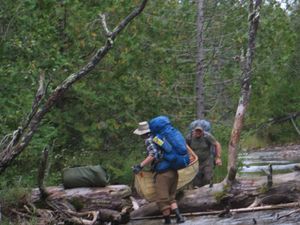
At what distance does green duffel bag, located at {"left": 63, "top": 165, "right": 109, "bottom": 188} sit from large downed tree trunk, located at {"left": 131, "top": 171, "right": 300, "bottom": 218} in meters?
0.93

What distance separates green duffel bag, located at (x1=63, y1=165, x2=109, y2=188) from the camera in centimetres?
1220

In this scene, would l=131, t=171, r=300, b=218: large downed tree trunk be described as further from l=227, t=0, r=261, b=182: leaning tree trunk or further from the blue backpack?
the blue backpack

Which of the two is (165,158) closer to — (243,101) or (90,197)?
(90,197)

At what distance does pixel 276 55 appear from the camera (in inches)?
787

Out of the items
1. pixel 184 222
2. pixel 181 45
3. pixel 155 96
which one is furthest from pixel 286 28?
pixel 184 222

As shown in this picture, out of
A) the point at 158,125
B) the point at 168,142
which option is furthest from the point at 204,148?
the point at 158,125

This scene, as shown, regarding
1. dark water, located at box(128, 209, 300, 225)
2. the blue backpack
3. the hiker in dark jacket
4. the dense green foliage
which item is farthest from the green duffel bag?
the blue backpack

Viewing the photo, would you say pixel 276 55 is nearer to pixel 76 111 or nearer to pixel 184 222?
pixel 76 111

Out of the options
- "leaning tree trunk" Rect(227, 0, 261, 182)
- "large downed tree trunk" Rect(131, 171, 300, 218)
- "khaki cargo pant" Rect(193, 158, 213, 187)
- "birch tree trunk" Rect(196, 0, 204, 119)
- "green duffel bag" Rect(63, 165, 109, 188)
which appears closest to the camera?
"large downed tree trunk" Rect(131, 171, 300, 218)

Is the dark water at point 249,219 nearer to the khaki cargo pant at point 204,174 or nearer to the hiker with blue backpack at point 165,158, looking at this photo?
the hiker with blue backpack at point 165,158

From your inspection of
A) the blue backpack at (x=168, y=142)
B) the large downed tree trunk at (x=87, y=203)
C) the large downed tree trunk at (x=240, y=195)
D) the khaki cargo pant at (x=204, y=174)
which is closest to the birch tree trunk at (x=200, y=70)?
the khaki cargo pant at (x=204, y=174)

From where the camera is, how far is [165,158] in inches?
448

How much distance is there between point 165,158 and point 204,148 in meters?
2.37

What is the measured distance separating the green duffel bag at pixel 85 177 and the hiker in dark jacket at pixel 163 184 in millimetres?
1132
